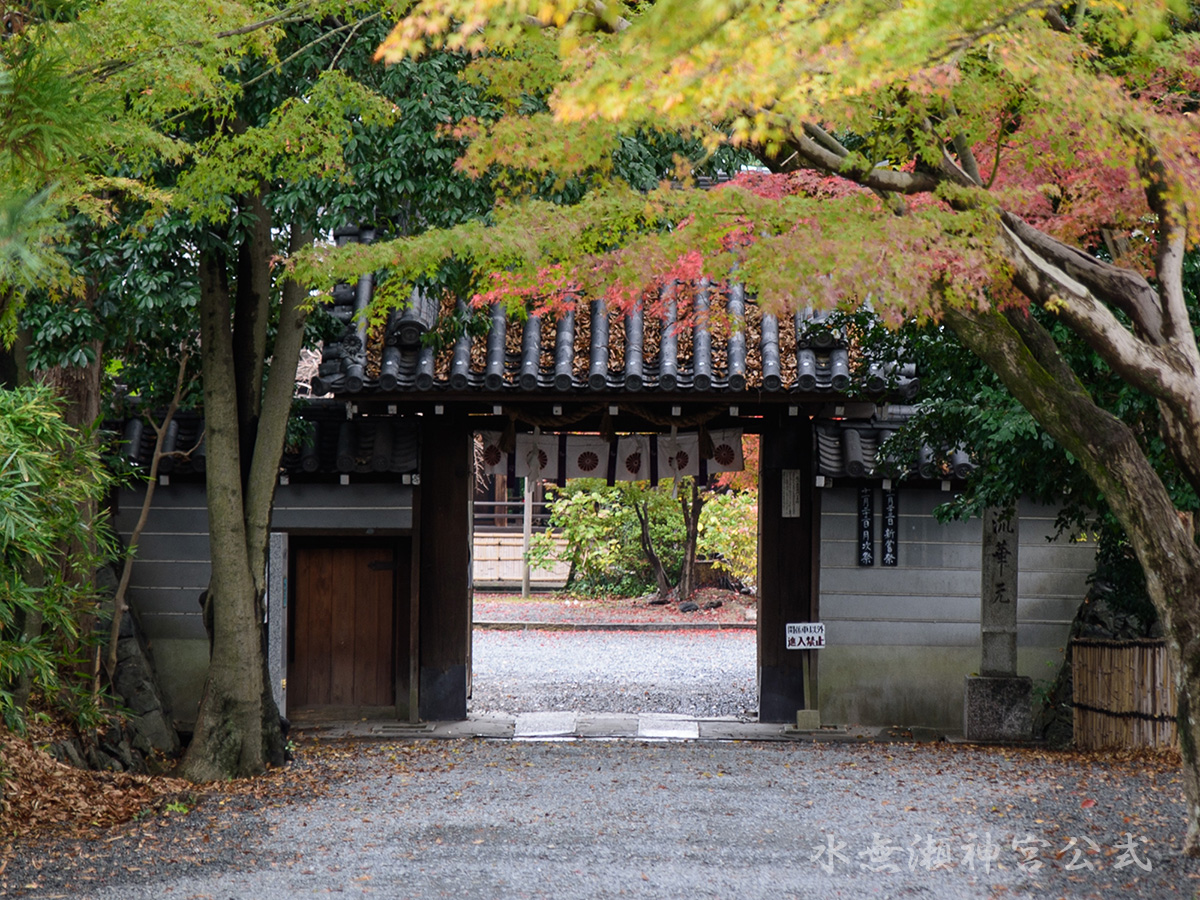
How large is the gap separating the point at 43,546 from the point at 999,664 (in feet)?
26.7

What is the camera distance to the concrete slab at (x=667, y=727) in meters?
11.0

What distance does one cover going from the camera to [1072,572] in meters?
11.2

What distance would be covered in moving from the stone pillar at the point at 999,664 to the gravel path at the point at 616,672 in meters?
2.72

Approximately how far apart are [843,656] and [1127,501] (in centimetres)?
580

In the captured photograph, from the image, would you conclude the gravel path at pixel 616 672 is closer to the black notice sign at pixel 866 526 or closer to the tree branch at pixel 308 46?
the black notice sign at pixel 866 526

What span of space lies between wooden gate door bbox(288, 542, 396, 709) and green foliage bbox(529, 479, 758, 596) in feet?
35.7

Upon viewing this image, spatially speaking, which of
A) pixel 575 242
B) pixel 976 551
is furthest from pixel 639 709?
pixel 575 242

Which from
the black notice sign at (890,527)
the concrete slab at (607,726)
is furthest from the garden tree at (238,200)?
the black notice sign at (890,527)

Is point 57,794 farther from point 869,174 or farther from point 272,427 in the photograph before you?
point 869,174

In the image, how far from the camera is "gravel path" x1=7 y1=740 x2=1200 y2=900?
18.6 feet

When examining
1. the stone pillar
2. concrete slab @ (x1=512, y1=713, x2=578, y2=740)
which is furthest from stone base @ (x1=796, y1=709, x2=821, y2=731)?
concrete slab @ (x1=512, y1=713, x2=578, y2=740)

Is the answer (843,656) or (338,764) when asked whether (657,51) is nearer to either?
(338,764)

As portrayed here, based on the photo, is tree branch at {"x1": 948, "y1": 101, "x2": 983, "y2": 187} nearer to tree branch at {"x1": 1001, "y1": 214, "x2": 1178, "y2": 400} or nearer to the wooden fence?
tree branch at {"x1": 1001, "y1": 214, "x2": 1178, "y2": 400}

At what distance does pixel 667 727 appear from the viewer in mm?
11539
